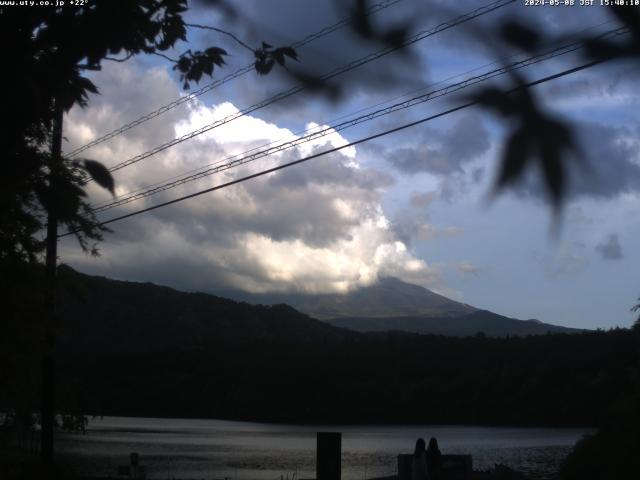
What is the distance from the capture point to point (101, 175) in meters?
3.70

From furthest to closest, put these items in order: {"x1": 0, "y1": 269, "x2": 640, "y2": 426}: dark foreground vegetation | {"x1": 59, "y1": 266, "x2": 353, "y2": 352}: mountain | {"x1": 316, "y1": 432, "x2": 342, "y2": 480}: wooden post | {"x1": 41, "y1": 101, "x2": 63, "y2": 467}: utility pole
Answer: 1. {"x1": 0, "y1": 269, "x2": 640, "y2": 426}: dark foreground vegetation
2. {"x1": 59, "y1": 266, "x2": 353, "y2": 352}: mountain
3. {"x1": 316, "y1": 432, "x2": 342, "y2": 480}: wooden post
4. {"x1": 41, "y1": 101, "x2": 63, "y2": 467}: utility pole

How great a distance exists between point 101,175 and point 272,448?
7289 centimetres

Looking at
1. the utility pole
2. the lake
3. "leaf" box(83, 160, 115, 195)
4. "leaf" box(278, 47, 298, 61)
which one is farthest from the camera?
the lake

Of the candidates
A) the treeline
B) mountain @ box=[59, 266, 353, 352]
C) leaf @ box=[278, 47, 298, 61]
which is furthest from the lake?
leaf @ box=[278, 47, 298, 61]

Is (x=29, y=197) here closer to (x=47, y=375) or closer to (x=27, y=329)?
(x=27, y=329)

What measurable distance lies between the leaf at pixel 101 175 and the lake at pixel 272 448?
99.8ft

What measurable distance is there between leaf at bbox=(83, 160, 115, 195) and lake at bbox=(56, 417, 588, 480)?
30430mm

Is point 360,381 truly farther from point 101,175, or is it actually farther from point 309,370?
point 101,175

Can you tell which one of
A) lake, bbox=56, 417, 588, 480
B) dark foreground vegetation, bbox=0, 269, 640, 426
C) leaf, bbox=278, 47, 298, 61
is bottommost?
lake, bbox=56, 417, 588, 480

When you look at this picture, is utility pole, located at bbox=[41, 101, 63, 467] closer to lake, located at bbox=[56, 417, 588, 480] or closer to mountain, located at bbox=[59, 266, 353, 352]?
lake, located at bbox=[56, 417, 588, 480]

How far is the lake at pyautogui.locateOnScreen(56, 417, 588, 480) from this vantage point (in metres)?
49.2

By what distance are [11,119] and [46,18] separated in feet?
2.04

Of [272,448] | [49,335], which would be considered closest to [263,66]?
[49,335]

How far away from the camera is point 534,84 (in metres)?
1.84
